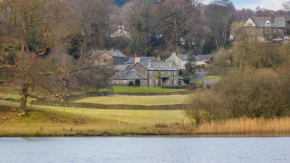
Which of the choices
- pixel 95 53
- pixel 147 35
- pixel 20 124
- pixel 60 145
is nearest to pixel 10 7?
pixel 20 124

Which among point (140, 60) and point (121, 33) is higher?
point (121, 33)

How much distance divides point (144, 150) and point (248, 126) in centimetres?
1518

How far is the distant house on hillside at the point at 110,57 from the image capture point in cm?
13775

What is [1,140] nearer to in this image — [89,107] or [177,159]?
[177,159]

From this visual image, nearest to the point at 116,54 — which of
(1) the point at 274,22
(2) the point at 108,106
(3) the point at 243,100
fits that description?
(1) the point at 274,22

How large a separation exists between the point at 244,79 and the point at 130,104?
3504 cm

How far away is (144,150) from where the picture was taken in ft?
164

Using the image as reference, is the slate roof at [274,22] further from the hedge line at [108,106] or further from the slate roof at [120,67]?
the hedge line at [108,106]

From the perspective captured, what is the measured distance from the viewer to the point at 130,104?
96.9 m

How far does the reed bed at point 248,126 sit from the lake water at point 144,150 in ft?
14.0

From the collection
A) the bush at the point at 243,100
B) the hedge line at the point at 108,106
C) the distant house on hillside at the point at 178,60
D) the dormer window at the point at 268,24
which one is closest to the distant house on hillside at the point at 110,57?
the distant house on hillside at the point at 178,60

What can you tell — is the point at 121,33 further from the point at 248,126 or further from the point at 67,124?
the point at 248,126

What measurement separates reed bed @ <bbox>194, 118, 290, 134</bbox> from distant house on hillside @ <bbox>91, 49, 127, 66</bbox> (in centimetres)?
7177

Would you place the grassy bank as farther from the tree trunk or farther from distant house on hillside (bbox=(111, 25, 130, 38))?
distant house on hillside (bbox=(111, 25, 130, 38))
